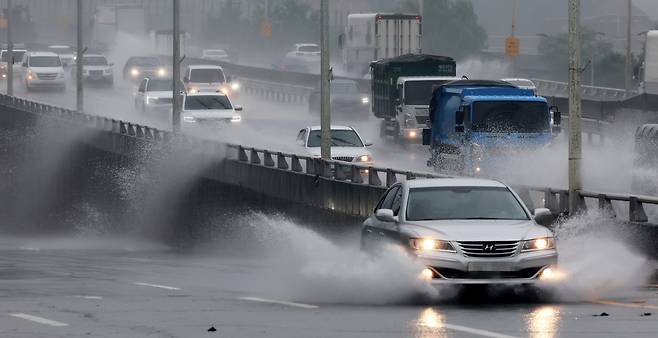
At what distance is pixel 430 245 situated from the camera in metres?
18.9

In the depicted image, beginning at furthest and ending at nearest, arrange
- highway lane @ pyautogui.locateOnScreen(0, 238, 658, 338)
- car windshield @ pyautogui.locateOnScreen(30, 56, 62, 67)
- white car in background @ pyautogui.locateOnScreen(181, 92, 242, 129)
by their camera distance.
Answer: car windshield @ pyautogui.locateOnScreen(30, 56, 62, 67), white car in background @ pyautogui.locateOnScreen(181, 92, 242, 129), highway lane @ pyautogui.locateOnScreen(0, 238, 658, 338)

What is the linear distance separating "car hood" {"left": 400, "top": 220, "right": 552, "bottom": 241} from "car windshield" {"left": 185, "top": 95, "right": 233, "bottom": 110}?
149ft

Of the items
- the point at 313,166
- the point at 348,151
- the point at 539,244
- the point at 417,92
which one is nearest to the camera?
the point at 539,244

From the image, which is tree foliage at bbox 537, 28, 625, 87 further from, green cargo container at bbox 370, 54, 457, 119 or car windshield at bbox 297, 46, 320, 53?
green cargo container at bbox 370, 54, 457, 119

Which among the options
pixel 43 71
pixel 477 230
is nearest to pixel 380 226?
pixel 477 230

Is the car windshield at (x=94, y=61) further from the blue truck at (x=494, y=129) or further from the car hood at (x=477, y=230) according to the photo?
the car hood at (x=477, y=230)

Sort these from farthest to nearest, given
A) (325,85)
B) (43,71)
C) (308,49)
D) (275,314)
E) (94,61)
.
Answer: (308,49) → (94,61) → (43,71) → (325,85) → (275,314)

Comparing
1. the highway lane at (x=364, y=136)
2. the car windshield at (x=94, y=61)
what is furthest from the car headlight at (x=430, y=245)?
the car windshield at (x=94, y=61)

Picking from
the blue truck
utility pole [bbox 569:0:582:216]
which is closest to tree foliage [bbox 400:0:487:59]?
the blue truck

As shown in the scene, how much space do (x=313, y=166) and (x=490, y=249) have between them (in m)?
22.8

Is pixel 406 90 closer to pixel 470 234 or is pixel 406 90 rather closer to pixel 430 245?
pixel 430 245

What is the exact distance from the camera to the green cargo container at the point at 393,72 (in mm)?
61594

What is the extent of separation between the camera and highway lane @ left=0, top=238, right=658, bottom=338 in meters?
16.1

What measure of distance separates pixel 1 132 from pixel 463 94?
45230mm
